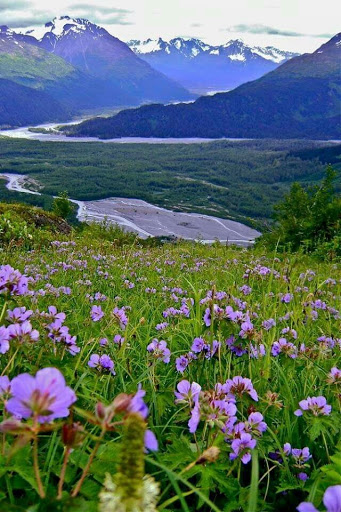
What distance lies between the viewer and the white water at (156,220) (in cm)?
11094

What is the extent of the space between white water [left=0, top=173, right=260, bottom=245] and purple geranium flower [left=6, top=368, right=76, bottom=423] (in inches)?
3967

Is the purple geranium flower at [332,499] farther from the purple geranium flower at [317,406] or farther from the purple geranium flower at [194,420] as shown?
the purple geranium flower at [317,406]

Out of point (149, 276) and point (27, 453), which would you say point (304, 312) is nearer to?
point (27, 453)

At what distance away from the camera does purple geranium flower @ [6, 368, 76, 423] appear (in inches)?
40.1

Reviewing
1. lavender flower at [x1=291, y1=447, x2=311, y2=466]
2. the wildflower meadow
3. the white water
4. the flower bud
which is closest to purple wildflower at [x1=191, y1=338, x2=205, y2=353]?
the wildflower meadow

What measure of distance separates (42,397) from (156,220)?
410ft

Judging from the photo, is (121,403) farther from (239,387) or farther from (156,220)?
(156,220)

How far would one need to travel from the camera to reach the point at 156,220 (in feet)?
413

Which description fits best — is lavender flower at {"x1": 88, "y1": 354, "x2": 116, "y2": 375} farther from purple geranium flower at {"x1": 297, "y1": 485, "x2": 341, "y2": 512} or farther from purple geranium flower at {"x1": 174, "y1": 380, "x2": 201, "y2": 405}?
purple geranium flower at {"x1": 297, "y1": 485, "x2": 341, "y2": 512}

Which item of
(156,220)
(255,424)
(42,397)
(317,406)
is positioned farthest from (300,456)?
(156,220)

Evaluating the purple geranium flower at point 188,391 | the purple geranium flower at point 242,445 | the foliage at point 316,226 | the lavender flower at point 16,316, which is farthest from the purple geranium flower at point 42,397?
the foliage at point 316,226

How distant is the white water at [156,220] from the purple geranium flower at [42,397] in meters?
101

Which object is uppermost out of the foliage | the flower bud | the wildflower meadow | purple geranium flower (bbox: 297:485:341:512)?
the flower bud

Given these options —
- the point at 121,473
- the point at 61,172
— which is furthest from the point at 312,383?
the point at 61,172
